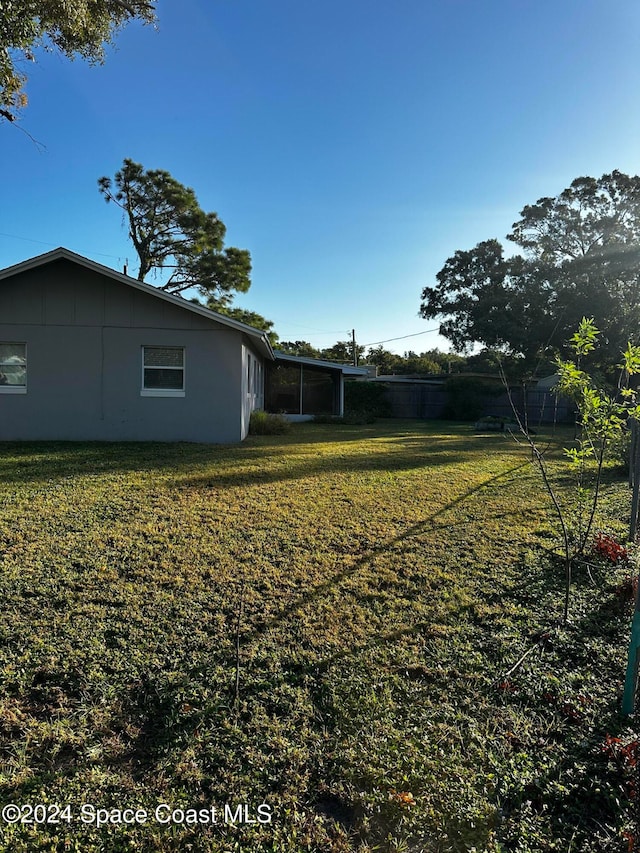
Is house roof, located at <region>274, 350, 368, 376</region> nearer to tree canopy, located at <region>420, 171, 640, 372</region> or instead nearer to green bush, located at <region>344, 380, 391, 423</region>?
green bush, located at <region>344, 380, 391, 423</region>

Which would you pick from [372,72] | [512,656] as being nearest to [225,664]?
[512,656]

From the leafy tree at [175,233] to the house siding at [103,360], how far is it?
56.1ft

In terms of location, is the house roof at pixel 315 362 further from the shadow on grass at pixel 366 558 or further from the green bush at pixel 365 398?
the shadow on grass at pixel 366 558

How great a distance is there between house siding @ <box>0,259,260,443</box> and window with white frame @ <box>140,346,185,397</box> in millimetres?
131

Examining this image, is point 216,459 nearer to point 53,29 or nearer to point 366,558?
A: point 366,558

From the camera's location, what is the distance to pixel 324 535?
487 centimetres

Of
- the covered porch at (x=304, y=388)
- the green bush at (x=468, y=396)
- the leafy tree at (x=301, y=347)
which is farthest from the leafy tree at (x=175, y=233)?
the leafy tree at (x=301, y=347)

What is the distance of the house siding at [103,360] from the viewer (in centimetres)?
1044

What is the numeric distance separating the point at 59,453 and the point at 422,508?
719 centimetres

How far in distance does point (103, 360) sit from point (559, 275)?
1002 inches

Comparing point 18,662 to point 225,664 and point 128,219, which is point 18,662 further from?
point 128,219

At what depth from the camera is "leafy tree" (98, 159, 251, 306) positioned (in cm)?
2578

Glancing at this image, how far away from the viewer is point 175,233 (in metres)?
26.5

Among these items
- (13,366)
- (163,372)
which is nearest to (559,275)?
(163,372)
